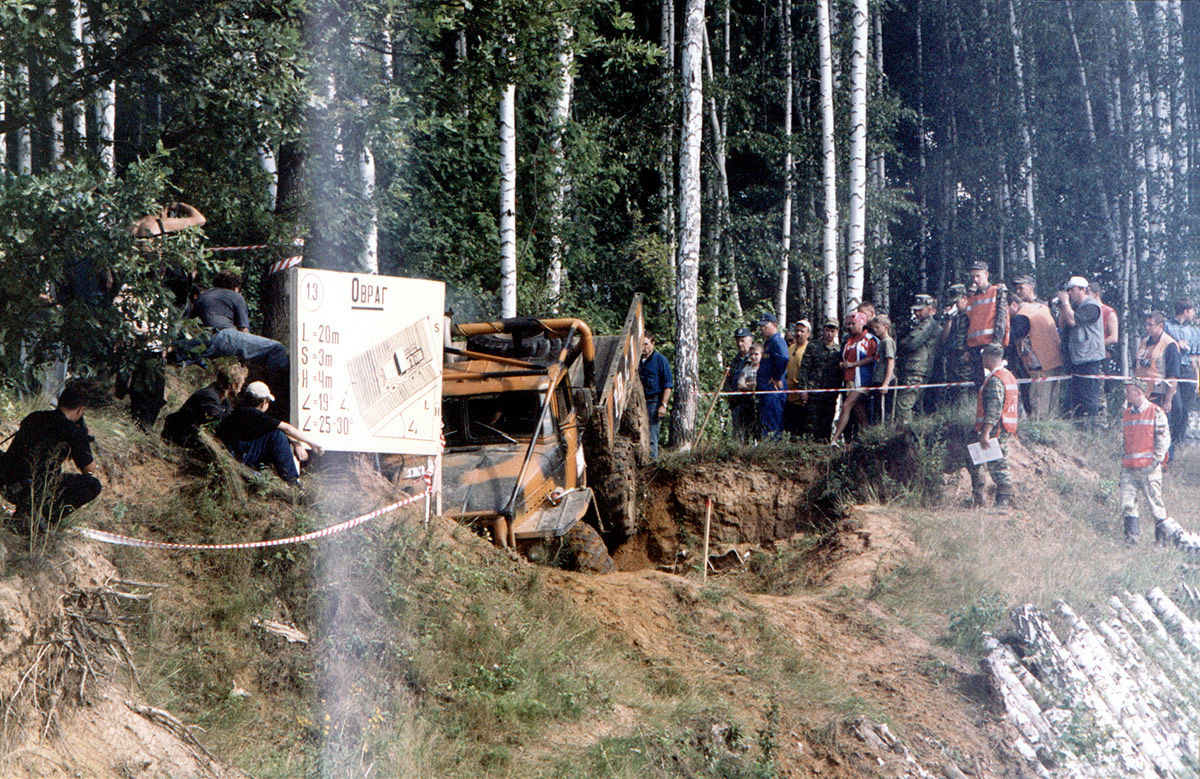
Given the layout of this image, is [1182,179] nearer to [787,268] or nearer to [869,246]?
[869,246]

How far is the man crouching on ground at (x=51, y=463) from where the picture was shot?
20.7 ft

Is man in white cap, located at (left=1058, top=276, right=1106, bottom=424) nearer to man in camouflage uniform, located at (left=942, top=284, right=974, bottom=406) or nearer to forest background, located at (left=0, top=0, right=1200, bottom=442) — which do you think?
man in camouflage uniform, located at (left=942, top=284, right=974, bottom=406)

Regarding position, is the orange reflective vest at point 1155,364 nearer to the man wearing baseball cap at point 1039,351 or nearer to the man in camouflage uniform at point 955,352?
the man wearing baseball cap at point 1039,351

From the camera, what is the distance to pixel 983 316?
12734 millimetres

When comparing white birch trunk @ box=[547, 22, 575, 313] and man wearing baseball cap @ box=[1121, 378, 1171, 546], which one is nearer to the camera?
man wearing baseball cap @ box=[1121, 378, 1171, 546]

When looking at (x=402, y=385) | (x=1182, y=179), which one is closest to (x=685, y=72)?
(x=402, y=385)

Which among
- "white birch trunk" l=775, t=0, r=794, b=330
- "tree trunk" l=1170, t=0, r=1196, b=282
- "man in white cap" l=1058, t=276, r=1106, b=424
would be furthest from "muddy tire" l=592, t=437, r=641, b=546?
"tree trunk" l=1170, t=0, r=1196, b=282

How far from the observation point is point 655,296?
1802 cm

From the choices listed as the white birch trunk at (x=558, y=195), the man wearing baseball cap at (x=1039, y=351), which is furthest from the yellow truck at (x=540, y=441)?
the man wearing baseball cap at (x=1039, y=351)

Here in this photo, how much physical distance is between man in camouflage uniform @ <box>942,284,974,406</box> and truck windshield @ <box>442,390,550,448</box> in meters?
5.59

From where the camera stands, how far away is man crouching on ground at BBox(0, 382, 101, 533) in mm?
6297

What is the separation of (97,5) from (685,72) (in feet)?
25.3

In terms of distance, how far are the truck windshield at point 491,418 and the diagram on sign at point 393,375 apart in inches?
106

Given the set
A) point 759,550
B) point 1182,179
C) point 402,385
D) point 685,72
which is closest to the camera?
point 402,385
